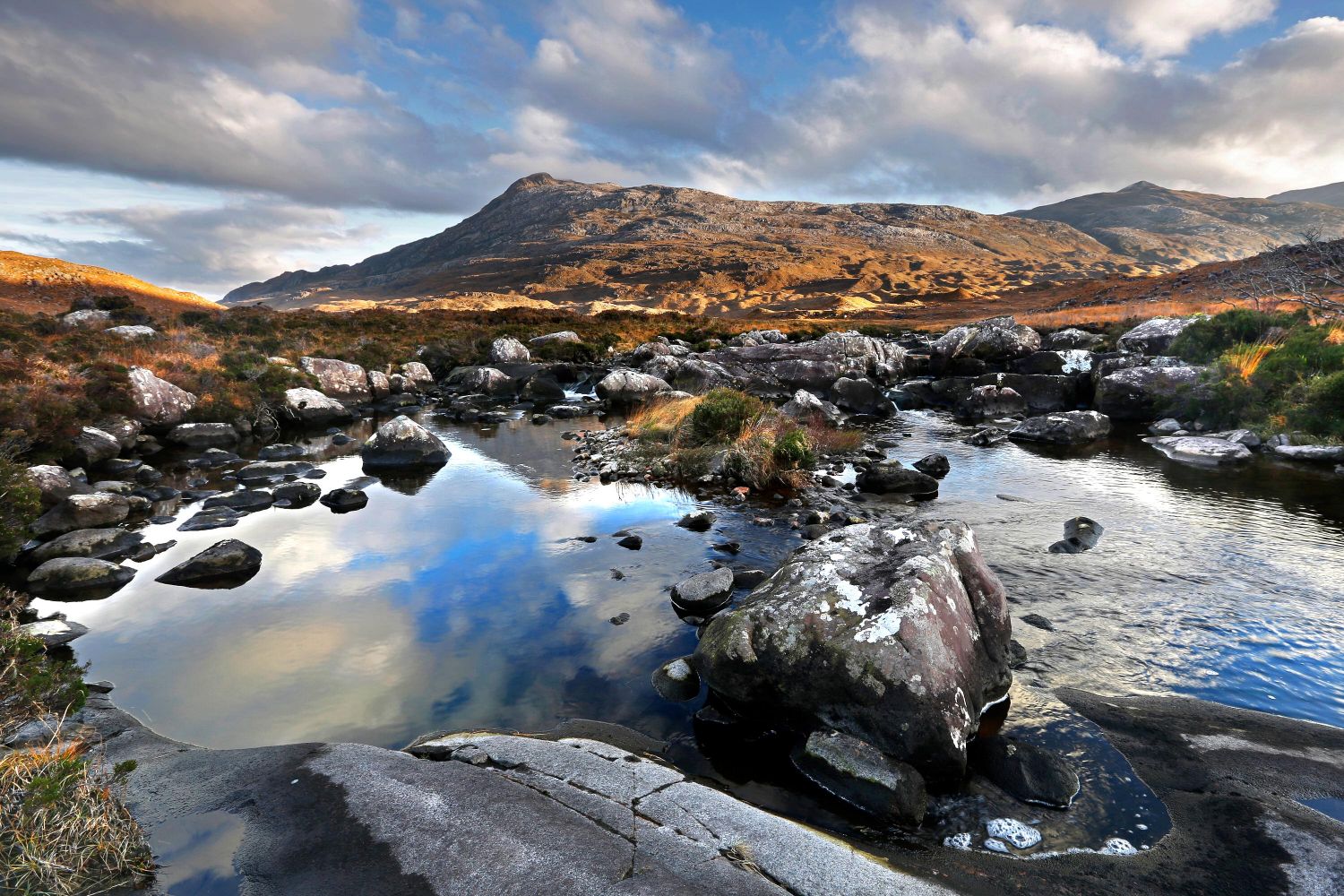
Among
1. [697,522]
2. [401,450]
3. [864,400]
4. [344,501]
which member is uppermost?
[864,400]

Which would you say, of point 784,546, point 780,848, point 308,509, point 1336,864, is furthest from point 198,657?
point 1336,864

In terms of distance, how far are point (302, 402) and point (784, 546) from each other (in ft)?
74.1

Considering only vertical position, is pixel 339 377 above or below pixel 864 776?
below

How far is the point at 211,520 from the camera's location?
43.7 feet

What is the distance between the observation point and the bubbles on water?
4769 millimetres

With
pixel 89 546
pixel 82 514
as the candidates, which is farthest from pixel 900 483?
pixel 82 514

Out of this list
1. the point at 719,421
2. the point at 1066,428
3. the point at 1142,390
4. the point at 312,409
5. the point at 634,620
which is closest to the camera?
the point at 634,620

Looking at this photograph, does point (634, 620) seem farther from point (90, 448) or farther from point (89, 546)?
point (90, 448)

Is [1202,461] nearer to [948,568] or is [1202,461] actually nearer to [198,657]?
[948,568]

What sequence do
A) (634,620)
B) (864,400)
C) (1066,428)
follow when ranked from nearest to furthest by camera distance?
(634,620)
(1066,428)
(864,400)

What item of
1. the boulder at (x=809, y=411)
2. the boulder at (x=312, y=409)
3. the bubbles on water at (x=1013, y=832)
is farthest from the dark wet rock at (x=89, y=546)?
the boulder at (x=809, y=411)

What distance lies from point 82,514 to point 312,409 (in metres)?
13.8

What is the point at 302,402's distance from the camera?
25.5 metres

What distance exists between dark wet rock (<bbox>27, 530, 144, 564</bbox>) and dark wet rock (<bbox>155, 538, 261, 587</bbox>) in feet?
5.41
